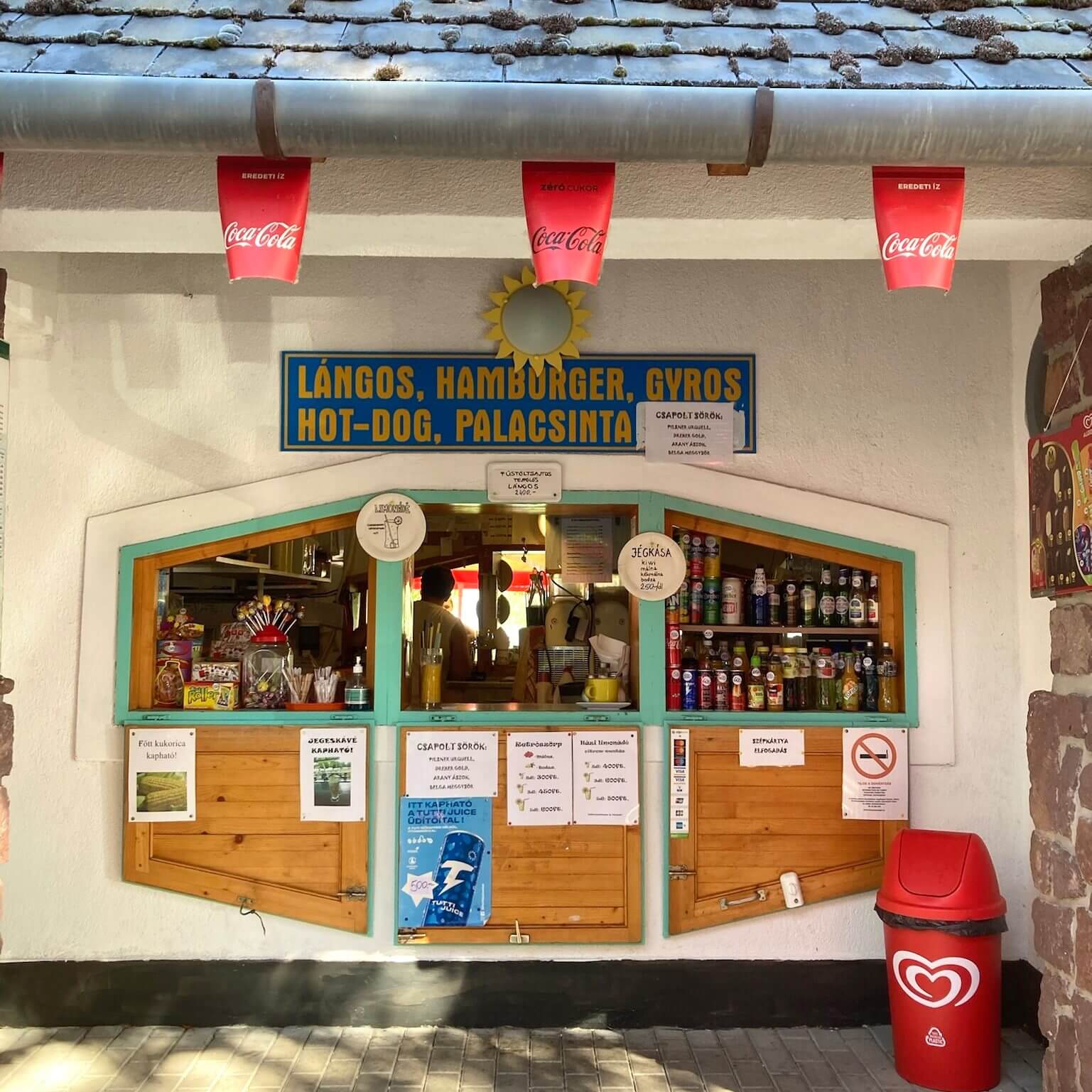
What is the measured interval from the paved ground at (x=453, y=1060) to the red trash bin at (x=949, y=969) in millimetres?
181

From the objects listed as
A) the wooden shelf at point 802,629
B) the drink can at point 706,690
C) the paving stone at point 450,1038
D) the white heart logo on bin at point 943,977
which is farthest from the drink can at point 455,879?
the white heart logo on bin at point 943,977

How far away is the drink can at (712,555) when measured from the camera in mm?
5457

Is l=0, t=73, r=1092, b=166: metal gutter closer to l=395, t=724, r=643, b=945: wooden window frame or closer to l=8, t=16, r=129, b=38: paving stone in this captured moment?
l=8, t=16, r=129, b=38: paving stone

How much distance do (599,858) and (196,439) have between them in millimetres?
2934

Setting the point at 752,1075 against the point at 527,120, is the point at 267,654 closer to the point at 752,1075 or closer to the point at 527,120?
the point at 752,1075

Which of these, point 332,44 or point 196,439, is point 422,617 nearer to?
point 196,439

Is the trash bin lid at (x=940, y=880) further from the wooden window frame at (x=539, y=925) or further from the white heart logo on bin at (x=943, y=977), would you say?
the wooden window frame at (x=539, y=925)

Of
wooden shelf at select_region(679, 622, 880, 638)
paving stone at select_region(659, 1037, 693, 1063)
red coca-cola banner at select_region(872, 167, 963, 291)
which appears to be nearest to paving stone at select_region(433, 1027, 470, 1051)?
paving stone at select_region(659, 1037, 693, 1063)

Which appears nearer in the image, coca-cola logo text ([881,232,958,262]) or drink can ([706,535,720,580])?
coca-cola logo text ([881,232,958,262])

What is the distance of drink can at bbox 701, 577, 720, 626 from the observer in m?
5.45

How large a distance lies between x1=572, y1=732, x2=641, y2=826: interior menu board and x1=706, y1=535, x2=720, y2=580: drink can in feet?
3.13

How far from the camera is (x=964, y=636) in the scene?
528 centimetres

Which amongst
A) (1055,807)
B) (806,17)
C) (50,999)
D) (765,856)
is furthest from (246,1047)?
(806,17)

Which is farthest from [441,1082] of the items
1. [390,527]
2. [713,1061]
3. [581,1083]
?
[390,527]
